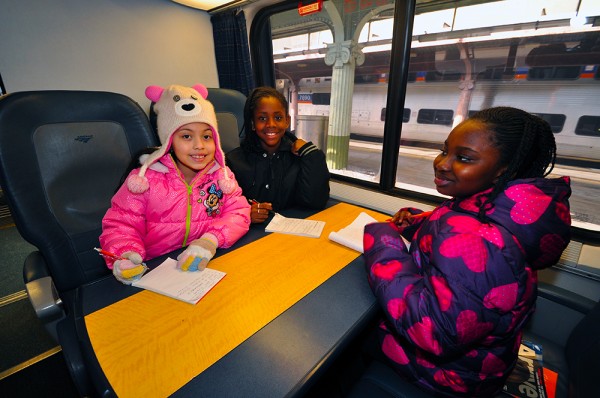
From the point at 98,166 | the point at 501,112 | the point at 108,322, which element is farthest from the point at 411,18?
the point at 108,322

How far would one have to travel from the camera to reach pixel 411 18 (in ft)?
5.81

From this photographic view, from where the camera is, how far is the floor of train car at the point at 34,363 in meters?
1.35

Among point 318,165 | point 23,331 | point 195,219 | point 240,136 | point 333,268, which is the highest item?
point 240,136

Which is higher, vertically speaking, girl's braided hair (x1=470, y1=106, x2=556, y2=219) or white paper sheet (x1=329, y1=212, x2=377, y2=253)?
girl's braided hair (x1=470, y1=106, x2=556, y2=219)

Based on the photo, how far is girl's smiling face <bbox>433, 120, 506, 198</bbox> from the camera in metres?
0.78

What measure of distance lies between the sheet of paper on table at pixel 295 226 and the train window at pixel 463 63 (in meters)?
1.03

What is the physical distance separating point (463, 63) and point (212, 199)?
2.89 metres

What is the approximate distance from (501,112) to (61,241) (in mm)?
1695

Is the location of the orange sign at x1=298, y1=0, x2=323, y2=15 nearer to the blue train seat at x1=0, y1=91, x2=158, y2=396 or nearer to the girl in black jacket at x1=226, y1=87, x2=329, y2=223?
the girl in black jacket at x1=226, y1=87, x2=329, y2=223

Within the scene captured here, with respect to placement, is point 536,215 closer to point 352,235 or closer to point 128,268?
point 352,235

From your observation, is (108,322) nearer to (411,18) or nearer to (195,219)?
(195,219)

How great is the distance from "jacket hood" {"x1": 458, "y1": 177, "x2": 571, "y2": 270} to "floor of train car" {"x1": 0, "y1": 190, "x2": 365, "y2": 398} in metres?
0.89

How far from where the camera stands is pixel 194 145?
1.16 metres

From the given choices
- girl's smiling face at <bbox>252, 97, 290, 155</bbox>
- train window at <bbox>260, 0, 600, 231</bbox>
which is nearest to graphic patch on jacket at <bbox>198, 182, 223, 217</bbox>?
girl's smiling face at <bbox>252, 97, 290, 155</bbox>
